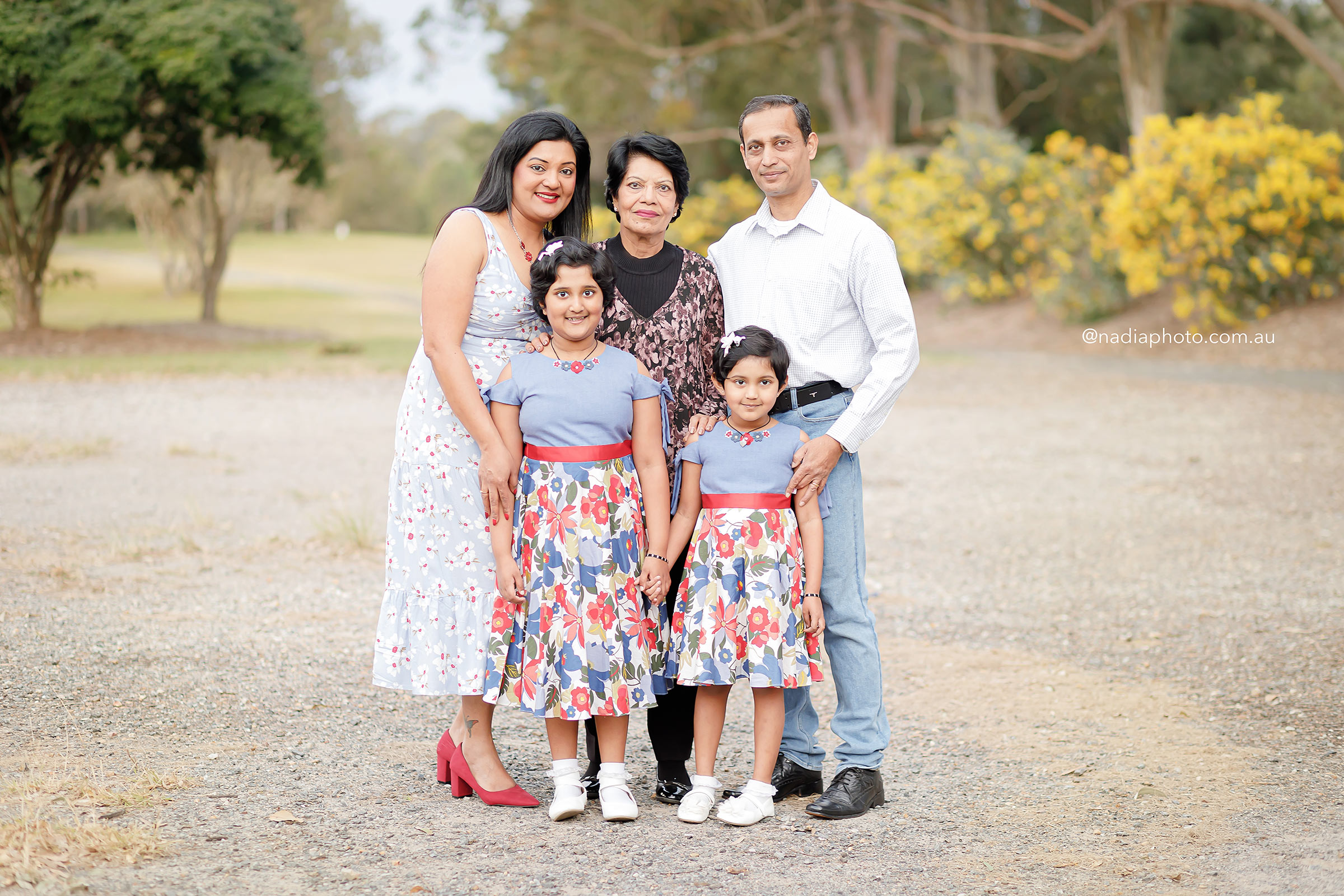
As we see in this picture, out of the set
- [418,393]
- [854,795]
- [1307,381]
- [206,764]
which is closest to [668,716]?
[854,795]

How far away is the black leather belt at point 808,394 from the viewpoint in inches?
135

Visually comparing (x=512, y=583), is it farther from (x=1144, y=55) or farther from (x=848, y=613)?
(x=1144, y=55)

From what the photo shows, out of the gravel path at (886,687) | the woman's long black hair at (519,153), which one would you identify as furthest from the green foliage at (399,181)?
the woman's long black hair at (519,153)

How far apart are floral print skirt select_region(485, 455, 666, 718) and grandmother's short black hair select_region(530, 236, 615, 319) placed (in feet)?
1.47

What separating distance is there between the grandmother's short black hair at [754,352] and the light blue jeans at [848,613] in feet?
0.64

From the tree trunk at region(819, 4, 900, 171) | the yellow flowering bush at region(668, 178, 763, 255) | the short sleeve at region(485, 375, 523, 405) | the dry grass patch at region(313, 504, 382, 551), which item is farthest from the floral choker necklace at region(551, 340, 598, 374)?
the yellow flowering bush at region(668, 178, 763, 255)

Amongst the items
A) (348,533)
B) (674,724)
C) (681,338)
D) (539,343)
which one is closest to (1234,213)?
(348,533)

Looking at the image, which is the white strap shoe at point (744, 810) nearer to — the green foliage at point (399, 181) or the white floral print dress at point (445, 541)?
the white floral print dress at point (445, 541)

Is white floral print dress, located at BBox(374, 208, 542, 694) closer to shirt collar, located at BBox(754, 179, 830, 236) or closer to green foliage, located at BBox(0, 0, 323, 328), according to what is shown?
Answer: shirt collar, located at BBox(754, 179, 830, 236)

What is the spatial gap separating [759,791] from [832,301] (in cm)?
135

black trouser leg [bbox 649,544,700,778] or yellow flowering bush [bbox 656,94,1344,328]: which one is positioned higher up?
yellow flowering bush [bbox 656,94,1344,328]

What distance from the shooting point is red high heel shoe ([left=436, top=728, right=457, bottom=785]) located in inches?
143

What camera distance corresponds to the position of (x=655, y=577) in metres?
3.28

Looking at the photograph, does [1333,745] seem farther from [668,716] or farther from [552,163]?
[552,163]
